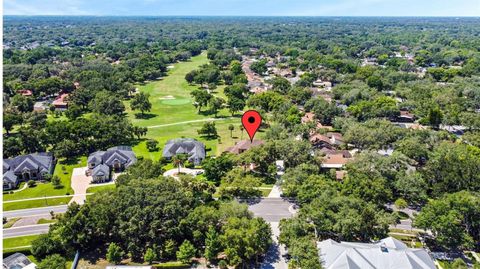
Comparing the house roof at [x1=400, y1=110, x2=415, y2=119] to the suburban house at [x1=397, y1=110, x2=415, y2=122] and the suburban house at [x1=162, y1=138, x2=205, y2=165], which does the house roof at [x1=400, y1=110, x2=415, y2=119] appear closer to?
the suburban house at [x1=397, y1=110, x2=415, y2=122]

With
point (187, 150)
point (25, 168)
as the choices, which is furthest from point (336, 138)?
point (25, 168)

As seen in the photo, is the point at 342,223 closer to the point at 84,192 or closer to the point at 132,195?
the point at 132,195

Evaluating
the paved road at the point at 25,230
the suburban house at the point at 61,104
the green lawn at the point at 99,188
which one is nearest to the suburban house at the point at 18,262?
the paved road at the point at 25,230

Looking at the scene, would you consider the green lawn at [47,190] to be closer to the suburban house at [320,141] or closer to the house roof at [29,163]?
the house roof at [29,163]

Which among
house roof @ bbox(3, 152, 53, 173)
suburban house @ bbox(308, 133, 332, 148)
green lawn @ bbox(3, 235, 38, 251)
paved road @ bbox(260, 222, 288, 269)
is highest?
suburban house @ bbox(308, 133, 332, 148)

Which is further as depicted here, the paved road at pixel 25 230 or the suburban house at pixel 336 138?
the suburban house at pixel 336 138

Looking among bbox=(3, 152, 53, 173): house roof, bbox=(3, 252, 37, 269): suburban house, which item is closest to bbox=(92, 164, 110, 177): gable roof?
bbox=(3, 152, 53, 173): house roof

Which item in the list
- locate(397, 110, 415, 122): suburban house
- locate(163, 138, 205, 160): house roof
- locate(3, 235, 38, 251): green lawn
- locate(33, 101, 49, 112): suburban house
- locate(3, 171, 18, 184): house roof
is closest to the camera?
locate(3, 235, 38, 251): green lawn
